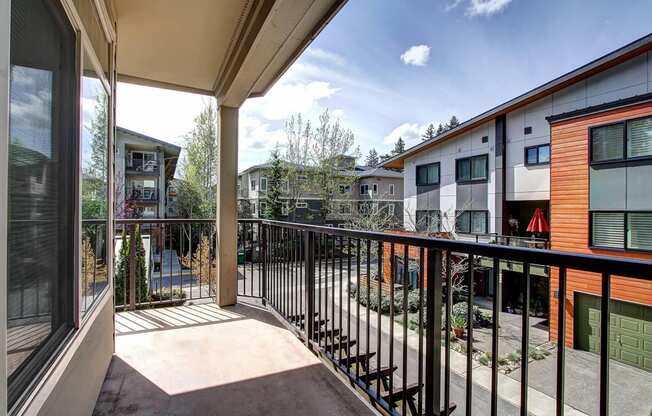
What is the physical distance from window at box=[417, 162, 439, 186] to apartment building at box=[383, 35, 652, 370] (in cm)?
8

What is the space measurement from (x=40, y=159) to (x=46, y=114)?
0.53ft

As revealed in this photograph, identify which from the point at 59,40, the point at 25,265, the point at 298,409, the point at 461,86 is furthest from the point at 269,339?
the point at 461,86

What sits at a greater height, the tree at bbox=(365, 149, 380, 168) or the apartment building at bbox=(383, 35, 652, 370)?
the tree at bbox=(365, 149, 380, 168)

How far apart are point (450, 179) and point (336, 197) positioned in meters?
6.40

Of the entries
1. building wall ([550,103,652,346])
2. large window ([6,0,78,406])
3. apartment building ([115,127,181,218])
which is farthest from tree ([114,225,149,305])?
apartment building ([115,127,181,218])

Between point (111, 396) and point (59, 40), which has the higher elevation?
point (59, 40)

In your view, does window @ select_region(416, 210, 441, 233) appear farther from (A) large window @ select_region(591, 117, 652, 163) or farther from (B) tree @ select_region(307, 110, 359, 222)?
(A) large window @ select_region(591, 117, 652, 163)

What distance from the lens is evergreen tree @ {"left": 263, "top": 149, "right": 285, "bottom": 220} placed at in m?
16.2

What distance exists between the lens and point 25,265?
85 centimetres

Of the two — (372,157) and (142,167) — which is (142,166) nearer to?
(142,167)

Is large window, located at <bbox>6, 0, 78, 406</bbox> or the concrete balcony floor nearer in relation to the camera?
large window, located at <bbox>6, 0, 78, 406</bbox>

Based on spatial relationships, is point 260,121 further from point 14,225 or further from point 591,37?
point 14,225

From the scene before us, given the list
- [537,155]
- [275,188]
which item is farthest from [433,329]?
[275,188]

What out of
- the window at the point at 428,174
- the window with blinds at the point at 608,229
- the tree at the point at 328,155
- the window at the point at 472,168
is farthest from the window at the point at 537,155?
the tree at the point at 328,155
